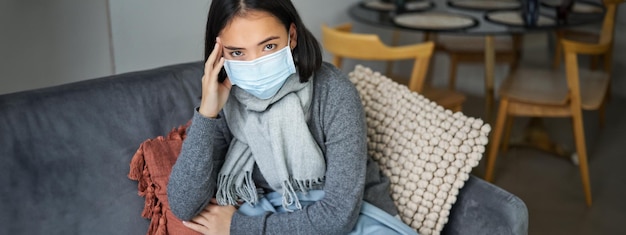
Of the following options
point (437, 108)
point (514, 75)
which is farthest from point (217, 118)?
point (514, 75)

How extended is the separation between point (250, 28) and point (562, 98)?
6.09 ft

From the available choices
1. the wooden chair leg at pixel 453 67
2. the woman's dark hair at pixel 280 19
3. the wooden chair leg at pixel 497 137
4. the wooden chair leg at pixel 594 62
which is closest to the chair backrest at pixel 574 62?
the wooden chair leg at pixel 497 137

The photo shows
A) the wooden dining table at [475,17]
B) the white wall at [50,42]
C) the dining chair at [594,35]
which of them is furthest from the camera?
the dining chair at [594,35]

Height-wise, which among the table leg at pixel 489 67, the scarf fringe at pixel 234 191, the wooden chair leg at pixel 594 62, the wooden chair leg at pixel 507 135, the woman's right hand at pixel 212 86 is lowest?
the wooden chair leg at pixel 507 135

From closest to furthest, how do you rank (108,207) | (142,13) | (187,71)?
1. (108,207)
2. (187,71)
3. (142,13)

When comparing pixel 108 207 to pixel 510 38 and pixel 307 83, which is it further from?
pixel 510 38

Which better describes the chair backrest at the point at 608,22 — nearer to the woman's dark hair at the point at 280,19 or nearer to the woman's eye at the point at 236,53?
the woman's dark hair at the point at 280,19

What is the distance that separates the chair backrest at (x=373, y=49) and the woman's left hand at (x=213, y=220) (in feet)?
3.71

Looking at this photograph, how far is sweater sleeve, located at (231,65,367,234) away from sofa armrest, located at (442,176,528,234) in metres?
0.29

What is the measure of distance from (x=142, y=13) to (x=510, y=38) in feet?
6.71

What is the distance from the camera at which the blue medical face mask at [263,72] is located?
1442 mm

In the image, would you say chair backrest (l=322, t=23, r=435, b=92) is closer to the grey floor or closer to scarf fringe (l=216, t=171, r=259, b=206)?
the grey floor

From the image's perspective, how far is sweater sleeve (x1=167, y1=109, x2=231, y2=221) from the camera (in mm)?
1478

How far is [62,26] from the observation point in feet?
7.79
